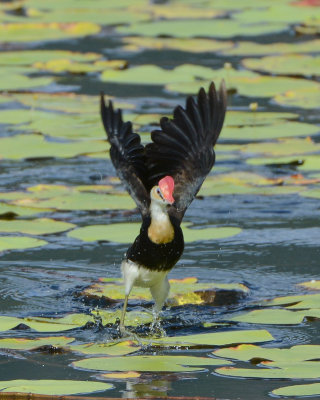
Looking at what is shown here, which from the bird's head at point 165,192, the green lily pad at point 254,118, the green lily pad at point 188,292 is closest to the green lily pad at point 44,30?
the green lily pad at point 254,118

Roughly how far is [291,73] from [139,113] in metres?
1.80

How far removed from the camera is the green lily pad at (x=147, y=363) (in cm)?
445

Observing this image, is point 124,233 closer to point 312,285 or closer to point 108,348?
point 312,285

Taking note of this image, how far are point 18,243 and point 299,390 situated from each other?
248cm

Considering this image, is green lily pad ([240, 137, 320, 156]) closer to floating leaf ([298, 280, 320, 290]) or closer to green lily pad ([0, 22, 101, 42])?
floating leaf ([298, 280, 320, 290])

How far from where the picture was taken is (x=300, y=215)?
700 cm

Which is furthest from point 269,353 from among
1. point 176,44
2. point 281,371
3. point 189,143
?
point 176,44

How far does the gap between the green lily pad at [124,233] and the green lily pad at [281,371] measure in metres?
1.97

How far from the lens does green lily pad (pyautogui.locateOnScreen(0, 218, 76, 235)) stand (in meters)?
6.44

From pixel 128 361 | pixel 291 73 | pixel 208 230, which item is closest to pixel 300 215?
pixel 208 230

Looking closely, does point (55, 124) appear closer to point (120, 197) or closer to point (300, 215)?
point (120, 197)

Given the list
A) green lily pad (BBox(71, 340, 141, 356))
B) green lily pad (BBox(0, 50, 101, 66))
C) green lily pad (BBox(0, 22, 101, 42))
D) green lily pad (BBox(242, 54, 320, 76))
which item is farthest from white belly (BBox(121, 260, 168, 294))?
green lily pad (BBox(0, 22, 101, 42))

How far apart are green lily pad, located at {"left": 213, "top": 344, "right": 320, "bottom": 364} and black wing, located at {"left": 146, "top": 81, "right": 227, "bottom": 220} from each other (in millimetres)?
1408

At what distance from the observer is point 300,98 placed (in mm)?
9375
